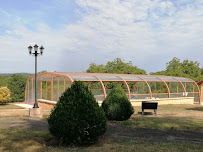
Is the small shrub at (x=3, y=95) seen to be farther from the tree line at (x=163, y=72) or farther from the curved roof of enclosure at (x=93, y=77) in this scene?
the tree line at (x=163, y=72)

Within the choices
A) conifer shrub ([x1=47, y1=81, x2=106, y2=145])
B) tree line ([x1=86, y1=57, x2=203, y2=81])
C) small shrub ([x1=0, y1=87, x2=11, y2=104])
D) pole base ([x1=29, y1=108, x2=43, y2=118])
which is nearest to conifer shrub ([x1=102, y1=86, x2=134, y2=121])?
pole base ([x1=29, y1=108, x2=43, y2=118])

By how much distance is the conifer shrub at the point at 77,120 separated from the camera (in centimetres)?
680

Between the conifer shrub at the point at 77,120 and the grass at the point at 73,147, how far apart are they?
0.30 m

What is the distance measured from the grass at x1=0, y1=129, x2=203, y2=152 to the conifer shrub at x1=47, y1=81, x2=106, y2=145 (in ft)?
0.98

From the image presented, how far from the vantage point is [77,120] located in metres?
6.82

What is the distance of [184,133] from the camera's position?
9.19 meters

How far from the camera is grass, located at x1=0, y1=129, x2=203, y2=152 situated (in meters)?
6.45

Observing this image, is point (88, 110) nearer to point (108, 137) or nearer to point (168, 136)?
point (108, 137)

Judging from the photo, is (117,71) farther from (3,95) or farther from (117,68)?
(3,95)

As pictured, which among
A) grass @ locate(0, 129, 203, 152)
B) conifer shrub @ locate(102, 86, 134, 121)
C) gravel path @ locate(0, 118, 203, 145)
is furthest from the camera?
conifer shrub @ locate(102, 86, 134, 121)

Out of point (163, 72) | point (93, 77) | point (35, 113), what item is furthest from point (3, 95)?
point (163, 72)

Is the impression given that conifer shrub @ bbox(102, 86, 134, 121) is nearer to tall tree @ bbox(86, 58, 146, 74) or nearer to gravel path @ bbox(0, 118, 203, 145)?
gravel path @ bbox(0, 118, 203, 145)

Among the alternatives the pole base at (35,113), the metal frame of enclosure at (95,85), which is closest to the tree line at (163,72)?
the metal frame of enclosure at (95,85)

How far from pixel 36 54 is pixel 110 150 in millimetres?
10768
